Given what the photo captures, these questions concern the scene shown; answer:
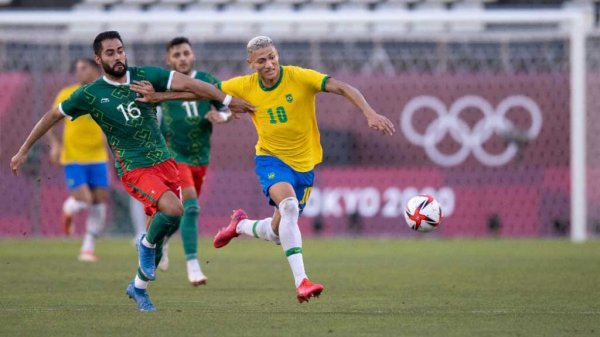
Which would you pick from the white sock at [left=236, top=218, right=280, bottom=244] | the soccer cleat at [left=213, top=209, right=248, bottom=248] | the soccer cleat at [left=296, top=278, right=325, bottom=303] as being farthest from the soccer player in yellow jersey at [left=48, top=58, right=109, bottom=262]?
the soccer cleat at [left=296, top=278, right=325, bottom=303]

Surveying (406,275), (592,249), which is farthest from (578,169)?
(406,275)

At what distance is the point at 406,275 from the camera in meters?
12.6

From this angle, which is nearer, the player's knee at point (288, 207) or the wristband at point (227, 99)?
the wristband at point (227, 99)

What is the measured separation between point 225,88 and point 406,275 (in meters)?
3.51

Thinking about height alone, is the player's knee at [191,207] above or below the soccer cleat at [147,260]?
above

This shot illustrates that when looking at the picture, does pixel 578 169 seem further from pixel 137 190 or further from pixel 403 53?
pixel 137 190

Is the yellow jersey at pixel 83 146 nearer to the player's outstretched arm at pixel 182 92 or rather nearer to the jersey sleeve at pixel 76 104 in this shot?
the jersey sleeve at pixel 76 104

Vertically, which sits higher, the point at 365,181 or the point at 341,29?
the point at 341,29

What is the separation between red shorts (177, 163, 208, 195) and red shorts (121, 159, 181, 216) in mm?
2485

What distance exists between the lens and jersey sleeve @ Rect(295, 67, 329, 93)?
32.3 ft

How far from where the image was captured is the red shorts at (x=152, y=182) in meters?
9.21

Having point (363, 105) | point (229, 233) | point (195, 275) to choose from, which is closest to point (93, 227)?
point (195, 275)

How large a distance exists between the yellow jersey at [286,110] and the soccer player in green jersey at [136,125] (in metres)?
0.61

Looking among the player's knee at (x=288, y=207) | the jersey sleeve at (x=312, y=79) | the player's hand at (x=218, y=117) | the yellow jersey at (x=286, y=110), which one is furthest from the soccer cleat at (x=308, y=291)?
the player's hand at (x=218, y=117)
